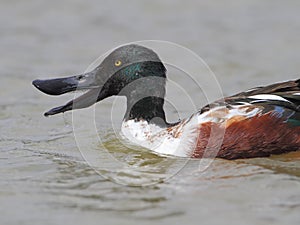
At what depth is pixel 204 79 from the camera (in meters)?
12.4

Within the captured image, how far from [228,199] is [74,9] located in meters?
9.29

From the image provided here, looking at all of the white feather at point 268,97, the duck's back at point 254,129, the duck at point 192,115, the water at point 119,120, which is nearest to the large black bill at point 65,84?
the duck at point 192,115

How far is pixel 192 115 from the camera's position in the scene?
8.11m

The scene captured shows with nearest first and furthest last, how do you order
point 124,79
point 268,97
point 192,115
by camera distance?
point 268,97
point 192,115
point 124,79

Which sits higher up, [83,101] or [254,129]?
[83,101]

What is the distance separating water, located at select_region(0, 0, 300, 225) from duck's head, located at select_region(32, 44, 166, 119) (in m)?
0.64

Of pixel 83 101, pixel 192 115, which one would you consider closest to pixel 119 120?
pixel 83 101

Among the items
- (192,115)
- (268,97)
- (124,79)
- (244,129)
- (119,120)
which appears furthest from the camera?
(119,120)

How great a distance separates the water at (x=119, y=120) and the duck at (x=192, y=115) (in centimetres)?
14

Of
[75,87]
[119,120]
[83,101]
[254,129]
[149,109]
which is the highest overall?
[75,87]

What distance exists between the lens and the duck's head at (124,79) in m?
8.28

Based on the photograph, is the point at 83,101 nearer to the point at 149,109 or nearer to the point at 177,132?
the point at 149,109

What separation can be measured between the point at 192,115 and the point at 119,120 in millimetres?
2256

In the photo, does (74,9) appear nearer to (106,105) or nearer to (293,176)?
(106,105)
